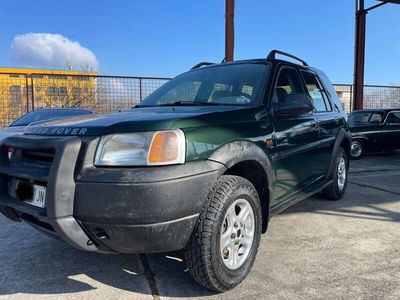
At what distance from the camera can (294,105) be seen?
3.36 m

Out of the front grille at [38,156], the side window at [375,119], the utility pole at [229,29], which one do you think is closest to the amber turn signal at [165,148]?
the front grille at [38,156]

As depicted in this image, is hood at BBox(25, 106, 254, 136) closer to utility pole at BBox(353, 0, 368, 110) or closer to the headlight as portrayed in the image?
the headlight

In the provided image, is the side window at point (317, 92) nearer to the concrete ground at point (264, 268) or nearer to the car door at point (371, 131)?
the concrete ground at point (264, 268)

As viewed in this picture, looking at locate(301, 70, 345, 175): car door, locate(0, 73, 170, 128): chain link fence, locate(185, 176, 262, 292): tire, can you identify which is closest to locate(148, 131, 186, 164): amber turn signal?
locate(185, 176, 262, 292): tire

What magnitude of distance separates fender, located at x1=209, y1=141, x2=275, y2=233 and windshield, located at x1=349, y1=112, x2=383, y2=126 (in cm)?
973

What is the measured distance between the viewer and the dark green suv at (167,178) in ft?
7.32

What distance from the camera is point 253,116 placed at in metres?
3.07

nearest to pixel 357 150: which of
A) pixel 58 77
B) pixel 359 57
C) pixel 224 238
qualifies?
pixel 359 57

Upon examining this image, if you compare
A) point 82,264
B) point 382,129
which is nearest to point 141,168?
point 82,264

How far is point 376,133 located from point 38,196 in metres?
11.1

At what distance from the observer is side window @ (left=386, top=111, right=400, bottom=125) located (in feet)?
38.4

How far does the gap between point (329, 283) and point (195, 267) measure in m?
1.07

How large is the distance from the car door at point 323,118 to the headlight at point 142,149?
2.39m

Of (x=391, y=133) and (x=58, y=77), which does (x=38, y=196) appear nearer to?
(x=58, y=77)
